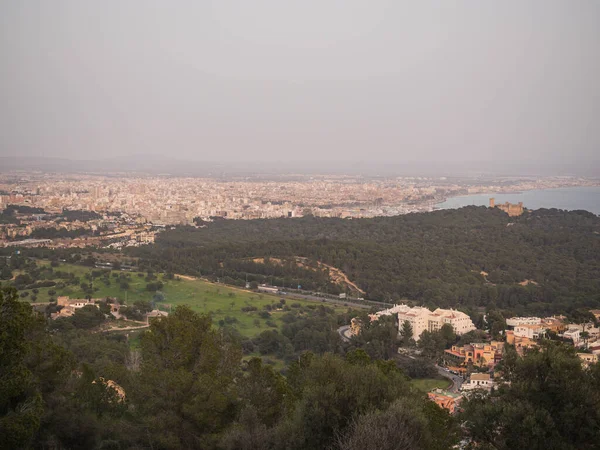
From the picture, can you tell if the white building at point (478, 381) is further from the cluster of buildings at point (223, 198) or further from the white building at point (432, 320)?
the cluster of buildings at point (223, 198)

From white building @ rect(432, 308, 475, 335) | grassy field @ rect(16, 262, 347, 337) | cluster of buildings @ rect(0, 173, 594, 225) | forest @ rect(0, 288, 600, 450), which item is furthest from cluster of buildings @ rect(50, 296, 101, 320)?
cluster of buildings @ rect(0, 173, 594, 225)

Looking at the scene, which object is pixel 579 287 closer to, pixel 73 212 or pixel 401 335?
pixel 401 335

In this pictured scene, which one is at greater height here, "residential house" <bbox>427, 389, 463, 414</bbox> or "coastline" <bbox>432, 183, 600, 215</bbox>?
"coastline" <bbox>432, 183, 600, 215</bbox>

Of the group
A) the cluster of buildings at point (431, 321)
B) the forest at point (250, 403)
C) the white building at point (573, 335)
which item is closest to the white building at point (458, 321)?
the cluster of buildings at point (431, 321)

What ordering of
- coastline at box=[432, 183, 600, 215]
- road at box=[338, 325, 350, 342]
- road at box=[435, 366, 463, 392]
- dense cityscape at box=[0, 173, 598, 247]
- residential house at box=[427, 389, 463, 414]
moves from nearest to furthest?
residential house at box=[427, 389, 463, 414], road at box=[435, 366, 463, 392], road at box=[338, 325, 350, 342], dense cityscape at box=[0, 173, 598, 247], coastline at box=[432, 183, 600, 215]

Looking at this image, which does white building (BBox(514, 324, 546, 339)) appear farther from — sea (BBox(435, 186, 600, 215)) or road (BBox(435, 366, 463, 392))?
sea (BBox(435, 186, 600, 215))

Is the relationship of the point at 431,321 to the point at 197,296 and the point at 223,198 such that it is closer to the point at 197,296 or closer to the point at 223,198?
the point at 197,296

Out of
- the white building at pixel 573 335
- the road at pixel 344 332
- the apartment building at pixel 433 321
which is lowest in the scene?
the road at pixel 344 332

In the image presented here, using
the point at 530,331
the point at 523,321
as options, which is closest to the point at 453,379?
the point at 530,331

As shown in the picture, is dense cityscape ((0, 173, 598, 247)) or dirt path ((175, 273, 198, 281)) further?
dense cityscape ((0, 173, 598, 247))
